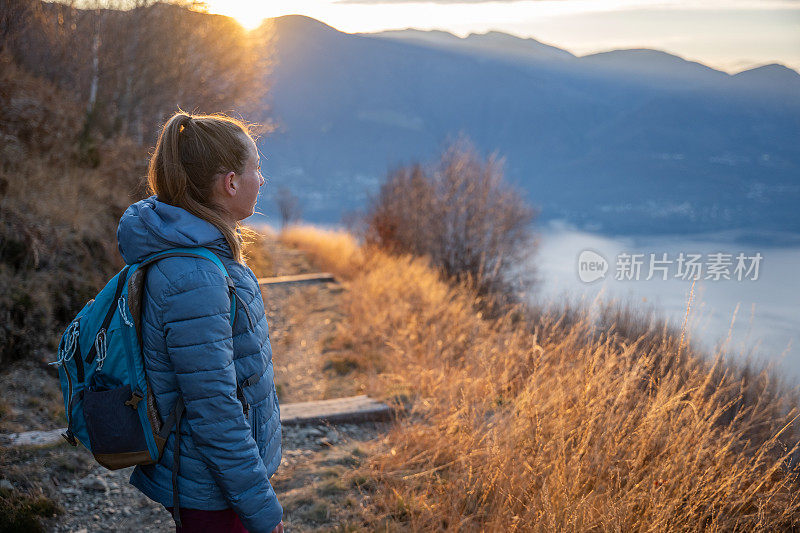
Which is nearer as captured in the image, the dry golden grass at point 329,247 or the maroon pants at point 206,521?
the maroon pants at point 206,521

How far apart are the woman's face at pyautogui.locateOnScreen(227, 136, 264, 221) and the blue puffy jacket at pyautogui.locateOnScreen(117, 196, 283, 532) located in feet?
0.43

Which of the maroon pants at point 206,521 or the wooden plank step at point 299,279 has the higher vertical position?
the maroon pants at point 206,521

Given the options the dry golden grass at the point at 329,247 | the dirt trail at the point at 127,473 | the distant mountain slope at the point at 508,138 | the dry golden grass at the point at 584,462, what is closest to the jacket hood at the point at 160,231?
the dry golden grass at the point at 584,462

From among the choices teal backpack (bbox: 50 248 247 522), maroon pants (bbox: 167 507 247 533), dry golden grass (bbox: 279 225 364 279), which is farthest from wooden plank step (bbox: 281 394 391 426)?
dry golden grass (bbox: 279 225 364 279)

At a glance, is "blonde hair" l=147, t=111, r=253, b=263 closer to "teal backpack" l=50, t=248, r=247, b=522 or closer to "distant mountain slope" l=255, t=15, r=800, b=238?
"teal backpack" l=50, t=248, r=247, b=522

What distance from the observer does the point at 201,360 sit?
51.5 inches

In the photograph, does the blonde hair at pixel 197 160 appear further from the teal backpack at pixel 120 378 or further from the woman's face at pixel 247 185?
the teal backpack at pixel 120 378

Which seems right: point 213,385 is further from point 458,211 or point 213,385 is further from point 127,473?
point 458,211

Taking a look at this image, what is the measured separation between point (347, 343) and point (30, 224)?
3717 mm

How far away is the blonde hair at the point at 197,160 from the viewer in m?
1.43

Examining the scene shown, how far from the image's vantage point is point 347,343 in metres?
6.79

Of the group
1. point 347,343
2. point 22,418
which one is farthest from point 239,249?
point 347,343

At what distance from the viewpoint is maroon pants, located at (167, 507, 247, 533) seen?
4.85 ft

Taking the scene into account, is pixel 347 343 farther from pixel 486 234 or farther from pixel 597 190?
pixel 597 190
